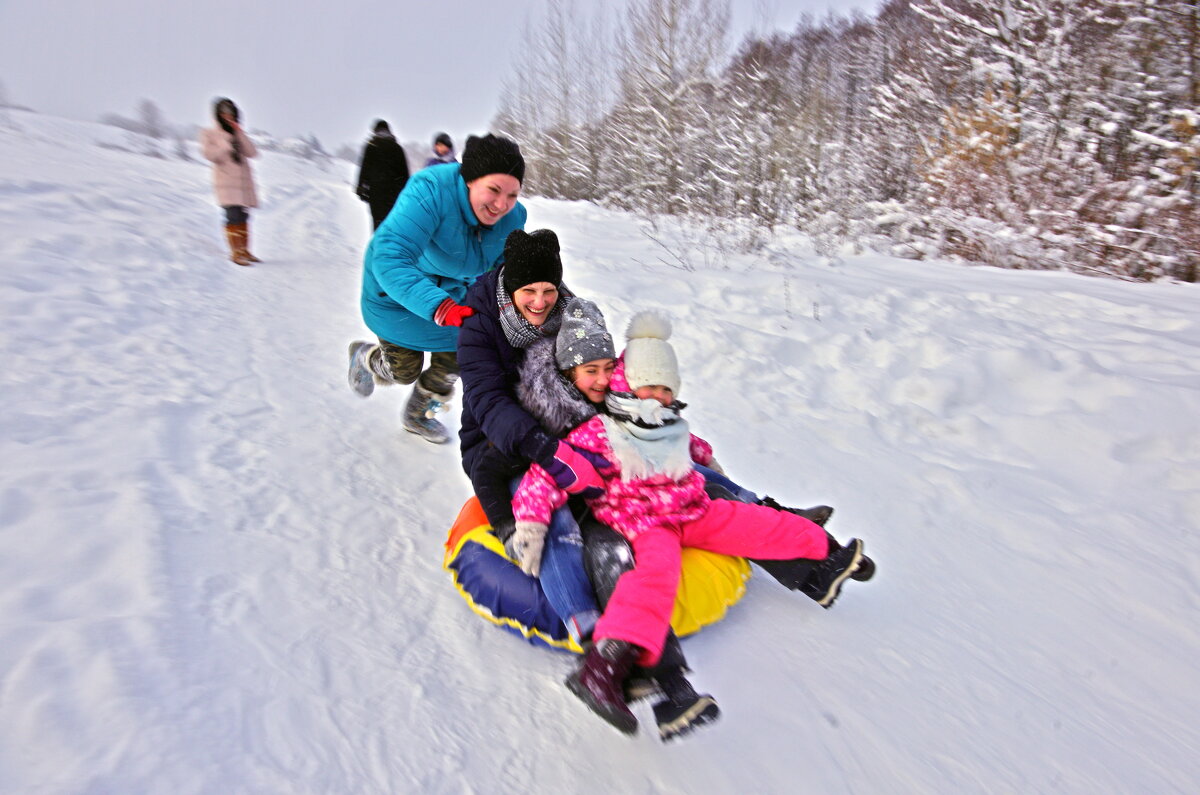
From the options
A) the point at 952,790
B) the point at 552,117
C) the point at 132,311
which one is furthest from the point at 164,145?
the point at 952,790

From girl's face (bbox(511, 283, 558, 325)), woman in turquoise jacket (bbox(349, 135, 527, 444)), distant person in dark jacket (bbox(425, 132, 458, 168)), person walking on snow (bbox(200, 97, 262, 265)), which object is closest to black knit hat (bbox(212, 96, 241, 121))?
person walking on snow (bbox(200, 97, 262, 265))

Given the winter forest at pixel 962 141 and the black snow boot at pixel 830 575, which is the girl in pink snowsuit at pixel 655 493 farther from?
the winter forest at pixel 962 141

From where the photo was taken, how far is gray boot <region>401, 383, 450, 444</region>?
3.15 meters

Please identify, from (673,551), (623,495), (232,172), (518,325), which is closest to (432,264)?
(518,325)

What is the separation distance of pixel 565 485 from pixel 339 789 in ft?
3.03

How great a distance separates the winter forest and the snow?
2.13 metres

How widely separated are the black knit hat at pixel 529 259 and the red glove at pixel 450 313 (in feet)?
Result: 0.66

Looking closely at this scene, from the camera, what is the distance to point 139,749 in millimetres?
1165

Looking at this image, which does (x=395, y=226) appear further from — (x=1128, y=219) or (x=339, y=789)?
(x=1128, y=219)

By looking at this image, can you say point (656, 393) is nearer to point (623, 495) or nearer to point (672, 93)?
point (623, 495)

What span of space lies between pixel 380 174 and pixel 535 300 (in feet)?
10.7

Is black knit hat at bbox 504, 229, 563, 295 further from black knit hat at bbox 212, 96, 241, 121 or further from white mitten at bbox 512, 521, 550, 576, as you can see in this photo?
black knit hat at bbox 212, 96, 241, 121

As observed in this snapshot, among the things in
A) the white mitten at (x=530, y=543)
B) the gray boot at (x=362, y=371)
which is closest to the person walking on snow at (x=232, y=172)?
the gray boot at (x=362, y=371)

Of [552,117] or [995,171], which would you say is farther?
[552,117]
